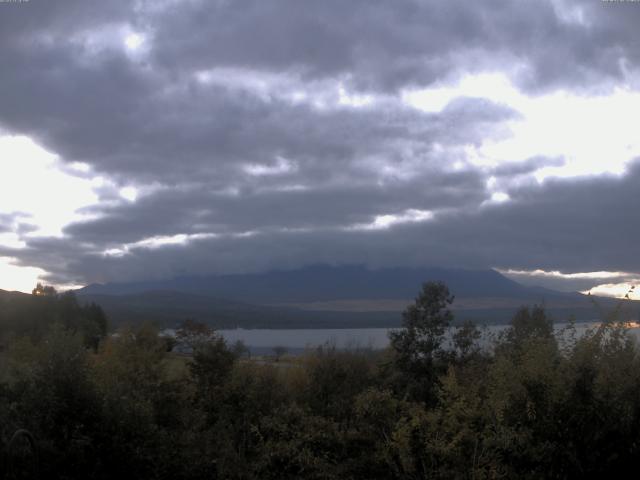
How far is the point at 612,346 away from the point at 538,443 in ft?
9.66

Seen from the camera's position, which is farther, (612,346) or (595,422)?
(612,346)

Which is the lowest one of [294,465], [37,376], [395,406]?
[294,465]

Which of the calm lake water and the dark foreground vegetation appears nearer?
the dark foreground vegetation

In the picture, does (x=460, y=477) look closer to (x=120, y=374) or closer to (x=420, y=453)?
(x=420, y=453)

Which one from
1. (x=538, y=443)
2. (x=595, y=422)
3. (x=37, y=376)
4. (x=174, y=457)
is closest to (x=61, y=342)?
(x=37, y=376)

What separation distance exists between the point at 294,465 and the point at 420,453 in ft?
7.97

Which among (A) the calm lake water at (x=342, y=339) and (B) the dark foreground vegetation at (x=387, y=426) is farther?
(A) the calm lake water at (x=342, y=339)

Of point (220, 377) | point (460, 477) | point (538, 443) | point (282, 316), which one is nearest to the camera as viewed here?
point (538, 443)

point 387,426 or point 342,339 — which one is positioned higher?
point 342,339

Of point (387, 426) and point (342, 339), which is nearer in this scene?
point (387, 426)

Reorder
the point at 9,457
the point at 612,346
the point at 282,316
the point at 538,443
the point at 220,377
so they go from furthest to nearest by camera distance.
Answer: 1. the point at 282,316
2. the point at 220,377
3. the point at 612,346
4. the point at 538,443
5. the point at 9,457

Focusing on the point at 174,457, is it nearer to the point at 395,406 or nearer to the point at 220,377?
the point at 395,406

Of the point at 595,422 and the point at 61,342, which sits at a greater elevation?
the point at 61,342

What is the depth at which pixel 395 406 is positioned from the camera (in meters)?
14.2
